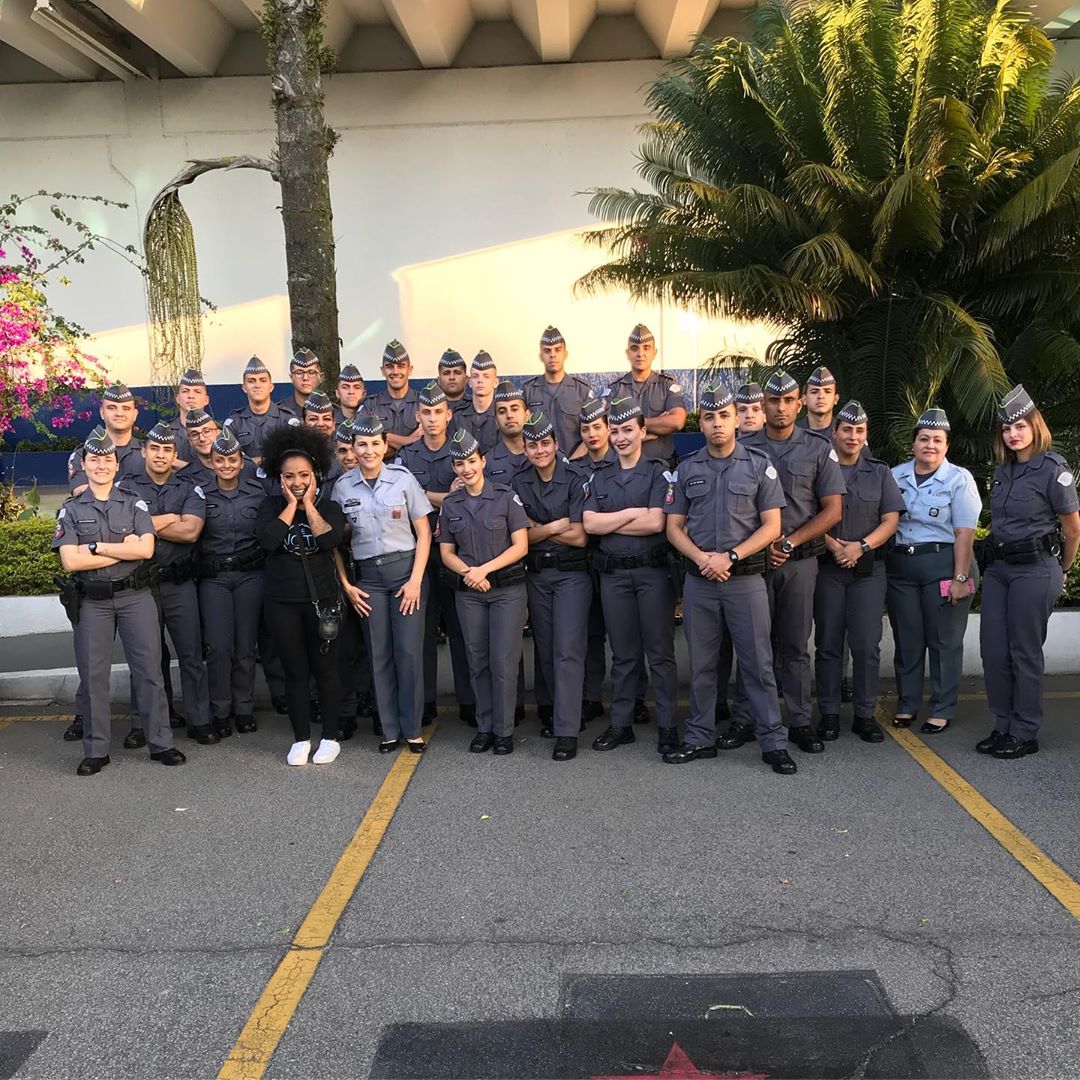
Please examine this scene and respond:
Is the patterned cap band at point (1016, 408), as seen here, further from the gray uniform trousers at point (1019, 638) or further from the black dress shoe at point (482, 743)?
the black dress shoe at point (482, 743)

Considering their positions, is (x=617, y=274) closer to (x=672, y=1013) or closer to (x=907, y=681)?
(x=907, y=681)

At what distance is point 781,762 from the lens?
5273mm

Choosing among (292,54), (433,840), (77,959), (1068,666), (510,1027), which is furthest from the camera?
(292,54)

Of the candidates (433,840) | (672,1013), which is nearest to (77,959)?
(433,840)

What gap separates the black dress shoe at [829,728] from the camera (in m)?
5.80

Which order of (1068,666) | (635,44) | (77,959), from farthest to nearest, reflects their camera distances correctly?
(635,44), (1068,666), (77,959)

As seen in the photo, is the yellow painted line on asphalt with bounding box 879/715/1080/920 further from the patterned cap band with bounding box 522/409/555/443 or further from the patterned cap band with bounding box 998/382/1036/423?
the patterned cap band with bounding box 522/409/555/443

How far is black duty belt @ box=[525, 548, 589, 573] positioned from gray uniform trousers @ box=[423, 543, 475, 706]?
Result: 0.60 metres

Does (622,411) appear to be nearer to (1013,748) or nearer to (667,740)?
(667,740)

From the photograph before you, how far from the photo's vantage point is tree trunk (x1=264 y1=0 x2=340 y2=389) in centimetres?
825

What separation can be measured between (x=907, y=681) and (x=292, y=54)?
668cm

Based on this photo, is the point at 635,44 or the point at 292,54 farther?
the point at 635,44

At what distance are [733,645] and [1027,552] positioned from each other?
1632 millimetres

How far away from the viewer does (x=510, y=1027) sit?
3127mm
